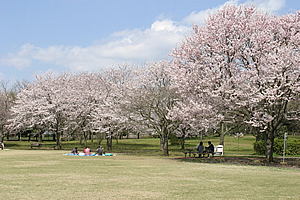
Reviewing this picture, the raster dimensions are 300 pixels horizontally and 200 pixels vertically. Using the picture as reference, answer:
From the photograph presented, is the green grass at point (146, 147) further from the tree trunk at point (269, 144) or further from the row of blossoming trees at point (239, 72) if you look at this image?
the tree trunk at point (269, 144)

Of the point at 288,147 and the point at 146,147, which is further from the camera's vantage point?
the point at 146,147

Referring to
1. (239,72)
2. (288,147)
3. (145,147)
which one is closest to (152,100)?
(239,72)

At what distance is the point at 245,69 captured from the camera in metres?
25.8

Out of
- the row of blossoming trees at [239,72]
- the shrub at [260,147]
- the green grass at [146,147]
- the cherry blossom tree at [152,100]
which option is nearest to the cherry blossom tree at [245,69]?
the row of blossoming trees at [239,72]

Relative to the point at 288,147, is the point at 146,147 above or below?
below

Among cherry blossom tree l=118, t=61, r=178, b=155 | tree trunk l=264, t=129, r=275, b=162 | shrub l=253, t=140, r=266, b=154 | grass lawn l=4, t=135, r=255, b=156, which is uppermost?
cherry blossom tree l=118, t=61, r=178, b=155

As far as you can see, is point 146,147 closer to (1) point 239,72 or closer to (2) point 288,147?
(2) point 288,147

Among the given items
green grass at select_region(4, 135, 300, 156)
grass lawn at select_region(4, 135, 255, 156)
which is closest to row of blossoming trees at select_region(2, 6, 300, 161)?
green grass at select_region(4, 135, 300, 156)

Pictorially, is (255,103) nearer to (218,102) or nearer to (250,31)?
(218,102)

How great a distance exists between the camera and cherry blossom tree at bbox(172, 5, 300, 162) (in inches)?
915

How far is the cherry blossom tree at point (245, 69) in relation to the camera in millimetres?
23234

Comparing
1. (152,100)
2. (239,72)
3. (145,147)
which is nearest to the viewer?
(239,72)

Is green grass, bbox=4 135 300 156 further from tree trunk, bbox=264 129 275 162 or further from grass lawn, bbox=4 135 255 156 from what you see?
tree trunk, bbox=264 129 275 162

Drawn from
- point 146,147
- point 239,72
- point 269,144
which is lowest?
point 146,147
